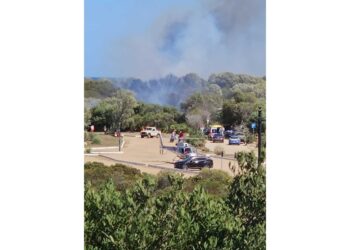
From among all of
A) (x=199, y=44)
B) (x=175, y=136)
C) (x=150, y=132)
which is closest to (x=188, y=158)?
(x=175, y=136)

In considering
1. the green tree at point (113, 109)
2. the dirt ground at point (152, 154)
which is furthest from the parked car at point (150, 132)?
the green tree at point (113, 109)

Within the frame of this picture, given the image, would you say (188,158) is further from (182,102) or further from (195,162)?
(182,102)

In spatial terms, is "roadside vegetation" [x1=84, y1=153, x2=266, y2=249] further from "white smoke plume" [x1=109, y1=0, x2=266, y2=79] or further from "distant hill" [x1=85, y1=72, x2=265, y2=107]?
"white smoke plume" [x1=109, y1=0, x2=266, y2=79]

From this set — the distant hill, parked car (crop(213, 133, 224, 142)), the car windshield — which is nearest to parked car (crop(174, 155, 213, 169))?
the car windshield
